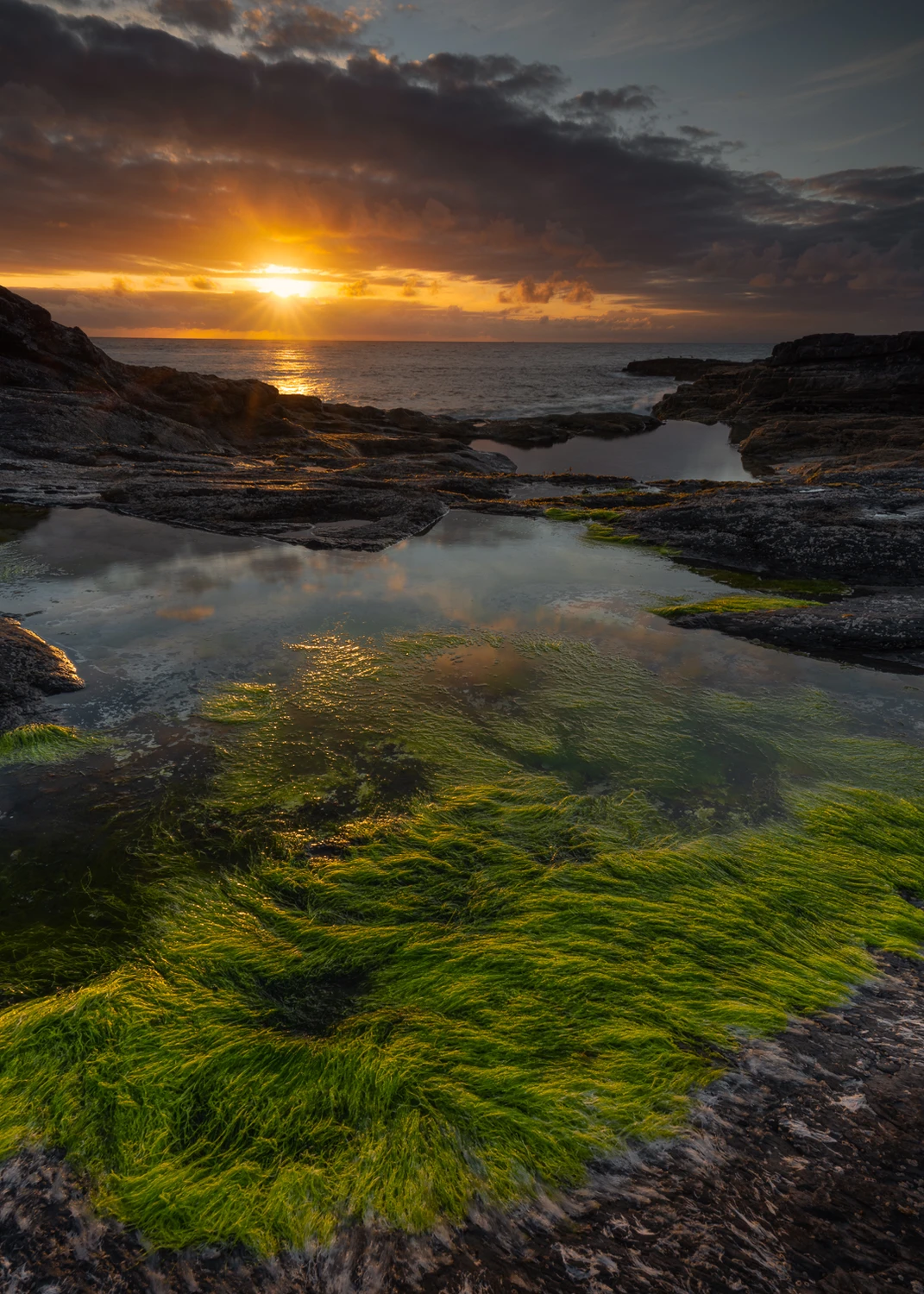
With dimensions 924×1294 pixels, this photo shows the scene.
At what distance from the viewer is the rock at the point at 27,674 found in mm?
5910

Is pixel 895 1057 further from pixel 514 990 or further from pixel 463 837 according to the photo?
pixel 463 837

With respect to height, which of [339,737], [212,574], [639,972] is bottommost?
[639,972]

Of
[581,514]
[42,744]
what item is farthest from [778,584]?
[42,744]

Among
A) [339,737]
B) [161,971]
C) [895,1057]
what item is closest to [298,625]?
[339,737]

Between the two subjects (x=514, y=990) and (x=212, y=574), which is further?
(x=212, y=574)

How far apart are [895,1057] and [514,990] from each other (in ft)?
6.41

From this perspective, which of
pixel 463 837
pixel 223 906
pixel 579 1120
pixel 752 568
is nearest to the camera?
pixel 579 1120

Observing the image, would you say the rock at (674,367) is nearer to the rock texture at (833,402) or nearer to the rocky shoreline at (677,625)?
the rock texture at (833,402)

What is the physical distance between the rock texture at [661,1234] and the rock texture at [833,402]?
27.0 metres

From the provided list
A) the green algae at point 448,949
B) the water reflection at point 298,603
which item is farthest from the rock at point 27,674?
the green algae at point 448,949

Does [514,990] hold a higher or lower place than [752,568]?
lower

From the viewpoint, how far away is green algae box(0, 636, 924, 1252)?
264 cm

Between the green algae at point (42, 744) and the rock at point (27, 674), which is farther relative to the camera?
the rock at point (27, 674)

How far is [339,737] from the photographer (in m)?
5.80
